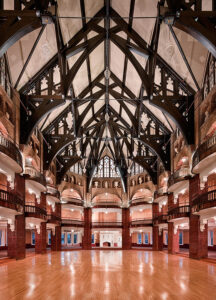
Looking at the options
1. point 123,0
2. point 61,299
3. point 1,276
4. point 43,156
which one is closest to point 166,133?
point 43,156

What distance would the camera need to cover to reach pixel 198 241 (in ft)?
99.5

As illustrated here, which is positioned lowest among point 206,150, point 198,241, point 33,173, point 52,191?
point 198,241

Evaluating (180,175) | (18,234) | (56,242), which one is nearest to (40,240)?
(56,242)

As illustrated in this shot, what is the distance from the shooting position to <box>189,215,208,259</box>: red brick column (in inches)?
1193

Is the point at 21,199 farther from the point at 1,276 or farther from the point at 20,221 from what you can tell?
the point at 1,276

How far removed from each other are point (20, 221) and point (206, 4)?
942 inches

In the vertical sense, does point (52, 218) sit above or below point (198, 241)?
above

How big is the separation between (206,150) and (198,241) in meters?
10.8

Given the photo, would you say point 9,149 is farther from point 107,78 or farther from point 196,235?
point 196,235

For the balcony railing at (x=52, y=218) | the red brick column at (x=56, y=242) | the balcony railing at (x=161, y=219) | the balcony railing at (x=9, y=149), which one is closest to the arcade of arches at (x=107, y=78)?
the balcony railing at (x=9, y=149)

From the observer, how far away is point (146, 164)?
157 feet

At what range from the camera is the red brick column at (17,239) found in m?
30.0

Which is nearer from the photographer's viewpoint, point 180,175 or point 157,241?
point 180,175

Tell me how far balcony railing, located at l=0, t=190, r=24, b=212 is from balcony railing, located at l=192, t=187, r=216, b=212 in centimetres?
1537
